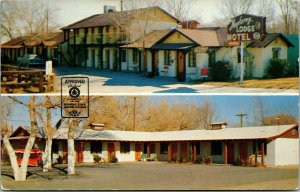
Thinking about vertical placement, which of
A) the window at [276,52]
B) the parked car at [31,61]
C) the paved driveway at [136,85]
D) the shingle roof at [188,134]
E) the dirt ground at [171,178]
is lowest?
the dirt ground at [171,178]

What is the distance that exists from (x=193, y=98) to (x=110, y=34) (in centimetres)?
109

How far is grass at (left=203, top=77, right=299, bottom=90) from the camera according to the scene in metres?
4.58

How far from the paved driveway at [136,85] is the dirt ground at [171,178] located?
0.75m

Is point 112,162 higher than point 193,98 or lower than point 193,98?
lower

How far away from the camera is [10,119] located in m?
4.79

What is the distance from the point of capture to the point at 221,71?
15.3ft

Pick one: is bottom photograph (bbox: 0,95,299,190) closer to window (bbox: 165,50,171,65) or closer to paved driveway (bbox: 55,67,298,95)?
paved driveway (bbox: 55,67,298,95)

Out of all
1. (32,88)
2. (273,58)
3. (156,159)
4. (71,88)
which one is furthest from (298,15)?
(32,88)

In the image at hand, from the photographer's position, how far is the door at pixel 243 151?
15.6 ft

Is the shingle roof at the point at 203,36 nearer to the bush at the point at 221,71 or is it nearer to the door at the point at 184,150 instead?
the bush at the point at 221,71

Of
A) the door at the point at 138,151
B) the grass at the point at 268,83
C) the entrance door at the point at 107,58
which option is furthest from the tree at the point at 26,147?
the grass at the point at 268,83

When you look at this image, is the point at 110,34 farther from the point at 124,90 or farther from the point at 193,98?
the point at 193,98

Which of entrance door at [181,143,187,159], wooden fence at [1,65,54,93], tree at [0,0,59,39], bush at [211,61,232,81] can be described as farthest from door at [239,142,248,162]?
tree at [0,0,59,39]

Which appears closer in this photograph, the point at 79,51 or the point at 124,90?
the point at 124,90
